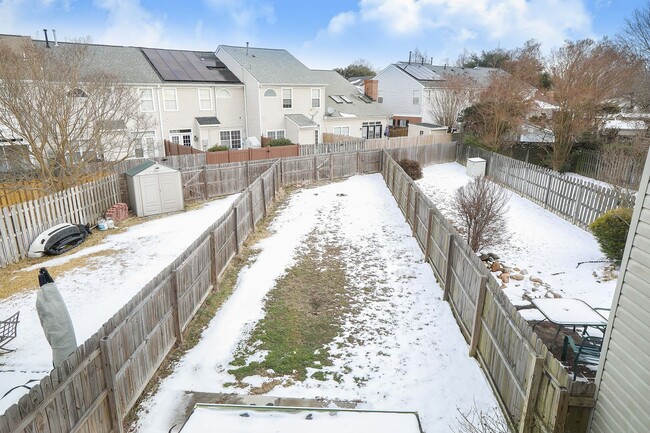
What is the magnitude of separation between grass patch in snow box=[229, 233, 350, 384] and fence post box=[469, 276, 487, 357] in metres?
2.26

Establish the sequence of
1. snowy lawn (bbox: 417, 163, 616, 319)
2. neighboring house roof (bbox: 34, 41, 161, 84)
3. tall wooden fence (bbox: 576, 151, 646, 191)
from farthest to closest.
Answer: neighboring house roof (bbox: 34, 41, 161, 84), tall wooden fence (bbox: 576, 151, 646, 191), snowy lawn (bbox: 417, 163, 616, 319)

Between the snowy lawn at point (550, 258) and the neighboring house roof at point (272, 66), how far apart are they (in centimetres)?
1888

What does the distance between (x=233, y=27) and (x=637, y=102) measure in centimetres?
3614

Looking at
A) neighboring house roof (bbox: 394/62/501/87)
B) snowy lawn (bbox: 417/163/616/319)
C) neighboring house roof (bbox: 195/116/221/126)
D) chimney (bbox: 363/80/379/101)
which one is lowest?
snowy lawn (bbox: 417/163/616/319)

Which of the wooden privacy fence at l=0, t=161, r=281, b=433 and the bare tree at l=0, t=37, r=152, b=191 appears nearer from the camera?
the wooden privacy fence at l=0, t=161, r=281, b=433

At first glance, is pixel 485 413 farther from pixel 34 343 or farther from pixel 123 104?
pixel 123 104

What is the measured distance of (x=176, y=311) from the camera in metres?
6.84

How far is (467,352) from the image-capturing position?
21.6 feet

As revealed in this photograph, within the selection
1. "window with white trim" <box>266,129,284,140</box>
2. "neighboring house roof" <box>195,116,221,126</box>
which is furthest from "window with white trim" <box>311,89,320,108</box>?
"neighboring house roof" <box>195,116,221,126</box>

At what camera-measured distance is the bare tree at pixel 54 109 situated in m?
13.7

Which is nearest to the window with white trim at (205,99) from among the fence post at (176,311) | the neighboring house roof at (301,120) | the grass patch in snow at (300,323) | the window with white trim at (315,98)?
the neighboring house roof at (301,120)

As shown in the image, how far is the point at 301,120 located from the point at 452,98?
13.3 meters

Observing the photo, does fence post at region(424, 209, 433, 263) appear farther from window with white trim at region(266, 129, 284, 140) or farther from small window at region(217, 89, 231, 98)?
small window at region(217, 89, 231, 98)

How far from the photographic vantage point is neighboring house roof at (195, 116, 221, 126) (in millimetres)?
27948
